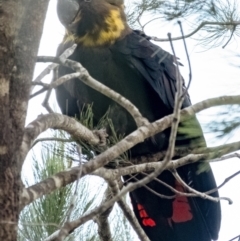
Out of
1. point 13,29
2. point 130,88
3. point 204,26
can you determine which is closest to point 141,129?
point 204,26

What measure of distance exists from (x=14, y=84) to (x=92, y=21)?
3.56 ft

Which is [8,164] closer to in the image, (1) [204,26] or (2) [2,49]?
(2) [2,49]

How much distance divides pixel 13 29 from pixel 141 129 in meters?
0.41

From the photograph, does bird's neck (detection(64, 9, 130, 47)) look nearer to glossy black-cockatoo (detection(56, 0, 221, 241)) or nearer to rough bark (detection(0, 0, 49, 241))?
glossy black-cockatoo (detection(56, 0, 221, 241))

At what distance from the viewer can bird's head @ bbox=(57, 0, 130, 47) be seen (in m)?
2.45

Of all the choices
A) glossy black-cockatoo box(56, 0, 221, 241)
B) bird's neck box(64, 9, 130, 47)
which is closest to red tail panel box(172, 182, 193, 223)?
glossy black-cockatoo box(56, 0, 221, 241)

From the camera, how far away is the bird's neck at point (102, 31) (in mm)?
2469

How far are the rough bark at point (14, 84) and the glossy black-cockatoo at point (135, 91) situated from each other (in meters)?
0.81

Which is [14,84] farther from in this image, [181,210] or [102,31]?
[181,210]

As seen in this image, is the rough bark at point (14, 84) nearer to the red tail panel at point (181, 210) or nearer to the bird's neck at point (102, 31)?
the bird's neck at point (102, 31)

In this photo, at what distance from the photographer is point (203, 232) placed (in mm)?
2523

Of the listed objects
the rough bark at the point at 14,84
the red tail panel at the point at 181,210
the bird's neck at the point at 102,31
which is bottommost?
the red tail panel at the point at 181,210

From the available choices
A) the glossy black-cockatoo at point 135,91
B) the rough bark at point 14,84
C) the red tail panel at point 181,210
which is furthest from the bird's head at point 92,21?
the rough bark at point 14,84

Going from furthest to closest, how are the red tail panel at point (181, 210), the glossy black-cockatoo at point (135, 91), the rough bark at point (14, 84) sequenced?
the red tail panel at point (181, 210), the glossy black-cockatoo at point (135, 91), the rough bark at point (14, 84)
